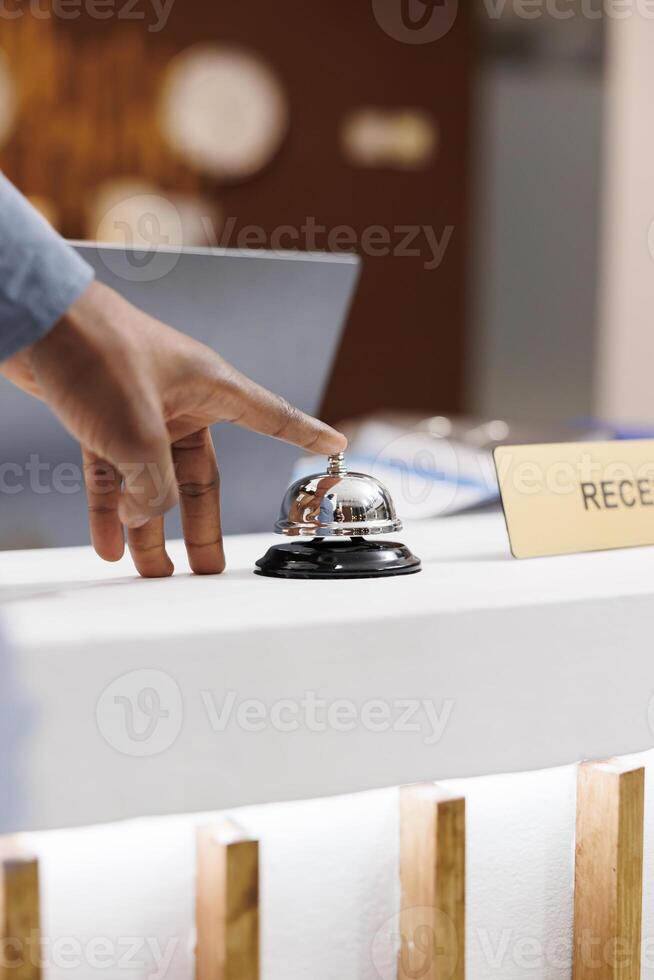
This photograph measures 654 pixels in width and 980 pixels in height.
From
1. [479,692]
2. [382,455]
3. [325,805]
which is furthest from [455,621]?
[382,455]

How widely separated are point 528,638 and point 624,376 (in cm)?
361

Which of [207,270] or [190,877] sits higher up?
[207,270]

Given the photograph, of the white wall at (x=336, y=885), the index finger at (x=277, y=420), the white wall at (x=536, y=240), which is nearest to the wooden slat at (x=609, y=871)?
the white wall at (x=336, y=885)

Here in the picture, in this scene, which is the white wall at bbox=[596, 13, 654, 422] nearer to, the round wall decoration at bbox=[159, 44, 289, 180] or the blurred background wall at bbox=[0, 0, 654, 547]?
the blurred background wall at bbox=[0, 0, 654, 547]

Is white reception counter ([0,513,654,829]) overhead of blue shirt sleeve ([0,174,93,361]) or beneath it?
beneath

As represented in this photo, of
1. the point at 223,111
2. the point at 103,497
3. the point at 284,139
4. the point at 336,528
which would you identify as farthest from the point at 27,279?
the point at 284,139

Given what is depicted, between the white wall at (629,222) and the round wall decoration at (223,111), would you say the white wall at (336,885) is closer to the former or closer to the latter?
the white wall at (629,222)

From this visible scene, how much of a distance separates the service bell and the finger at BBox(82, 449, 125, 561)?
0.14 m

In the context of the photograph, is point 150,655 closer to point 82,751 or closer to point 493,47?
point 82,751

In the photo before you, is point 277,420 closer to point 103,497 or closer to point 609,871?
point 103,497

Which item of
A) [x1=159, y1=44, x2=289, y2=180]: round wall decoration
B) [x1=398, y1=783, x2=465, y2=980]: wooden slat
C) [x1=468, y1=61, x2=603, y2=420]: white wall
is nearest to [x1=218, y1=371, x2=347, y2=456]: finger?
[x1=398, y1=783, x2=465, y2=980]: wooden slat

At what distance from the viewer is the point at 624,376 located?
4.26 meters

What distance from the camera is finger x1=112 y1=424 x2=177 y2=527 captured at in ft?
2.47

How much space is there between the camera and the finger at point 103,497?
0.92m
